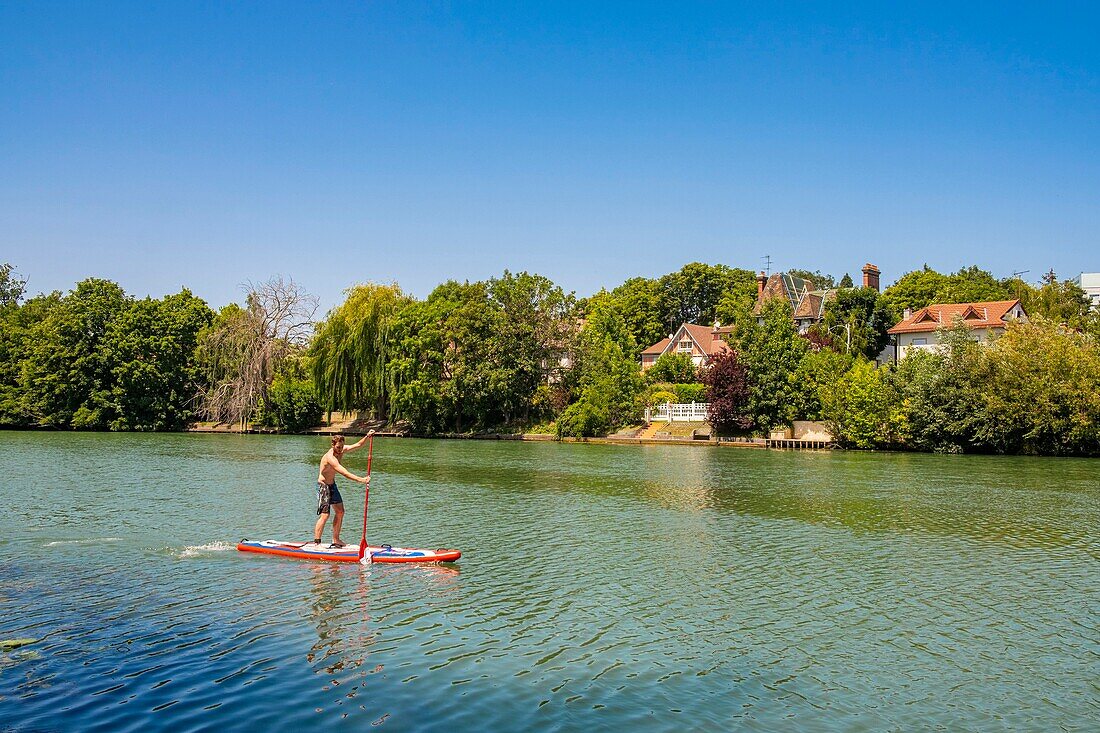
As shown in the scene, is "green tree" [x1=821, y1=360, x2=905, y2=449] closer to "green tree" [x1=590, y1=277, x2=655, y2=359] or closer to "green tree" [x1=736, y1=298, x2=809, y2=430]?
"green tree" [x1=736, y1=298, x2=809, y2=430]

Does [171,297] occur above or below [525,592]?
above

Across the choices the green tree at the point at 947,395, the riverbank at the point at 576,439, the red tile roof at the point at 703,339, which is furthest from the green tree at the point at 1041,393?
the red tile roof at the point at 703,339

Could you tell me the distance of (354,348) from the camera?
76.9 m

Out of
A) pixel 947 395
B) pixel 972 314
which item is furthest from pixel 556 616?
pixel 972 314

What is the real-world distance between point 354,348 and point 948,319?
173 feet

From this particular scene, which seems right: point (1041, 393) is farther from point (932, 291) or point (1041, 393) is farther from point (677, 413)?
point (932, 291)

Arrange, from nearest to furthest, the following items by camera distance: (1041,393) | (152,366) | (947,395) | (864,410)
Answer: (1041,393)
(947,395)
(864,410)
(152,366)

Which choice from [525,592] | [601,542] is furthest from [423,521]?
[525,592]

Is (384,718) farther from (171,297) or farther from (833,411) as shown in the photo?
(171,297)

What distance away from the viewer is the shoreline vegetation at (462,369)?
6406 cm

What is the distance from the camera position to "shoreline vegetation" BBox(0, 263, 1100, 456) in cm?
6406

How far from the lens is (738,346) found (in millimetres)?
70500

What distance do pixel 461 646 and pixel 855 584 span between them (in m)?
8.65

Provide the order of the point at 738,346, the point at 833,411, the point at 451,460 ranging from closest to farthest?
the point at 451,460
the point at 833,411
the point at 738,346
